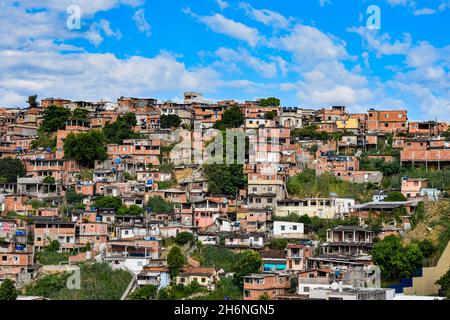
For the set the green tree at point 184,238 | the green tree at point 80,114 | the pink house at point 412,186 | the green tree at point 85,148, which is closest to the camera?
the green tree at point 184,238

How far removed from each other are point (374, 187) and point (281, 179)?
7.54 feet

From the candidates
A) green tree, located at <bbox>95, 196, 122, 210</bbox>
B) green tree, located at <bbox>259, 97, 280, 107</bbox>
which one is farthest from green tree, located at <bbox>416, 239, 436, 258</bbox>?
green tree, located at <bbox>259, 97, 280, 107</bbox>

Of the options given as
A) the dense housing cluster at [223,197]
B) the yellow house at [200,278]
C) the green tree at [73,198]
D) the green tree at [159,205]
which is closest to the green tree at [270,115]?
the dense housing cluster at [223,197]

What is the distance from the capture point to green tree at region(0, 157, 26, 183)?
75.0 ft

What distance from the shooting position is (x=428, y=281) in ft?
53.2

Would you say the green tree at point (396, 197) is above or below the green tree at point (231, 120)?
below

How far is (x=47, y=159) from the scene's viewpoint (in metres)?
23.0

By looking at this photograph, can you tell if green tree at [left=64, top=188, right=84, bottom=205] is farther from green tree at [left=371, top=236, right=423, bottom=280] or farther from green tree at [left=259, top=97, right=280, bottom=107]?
green tree at [left=259, top=97, right=280, bottom=107]

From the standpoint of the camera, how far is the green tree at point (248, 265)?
16469mm

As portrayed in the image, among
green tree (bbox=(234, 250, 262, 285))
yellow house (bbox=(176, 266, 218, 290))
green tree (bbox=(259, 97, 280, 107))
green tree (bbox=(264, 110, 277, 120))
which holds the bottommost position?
yellow house (bbox=(176, 266, 218, 290))

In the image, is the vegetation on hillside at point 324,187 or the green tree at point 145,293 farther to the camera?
the vegetation on hillside at point 324,187

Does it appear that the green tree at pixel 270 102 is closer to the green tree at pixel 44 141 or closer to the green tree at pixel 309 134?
the green tree at pixel 309 134

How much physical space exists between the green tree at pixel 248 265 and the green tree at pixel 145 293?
1.61 m

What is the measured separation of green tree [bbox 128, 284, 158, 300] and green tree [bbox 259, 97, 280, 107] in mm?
11794
